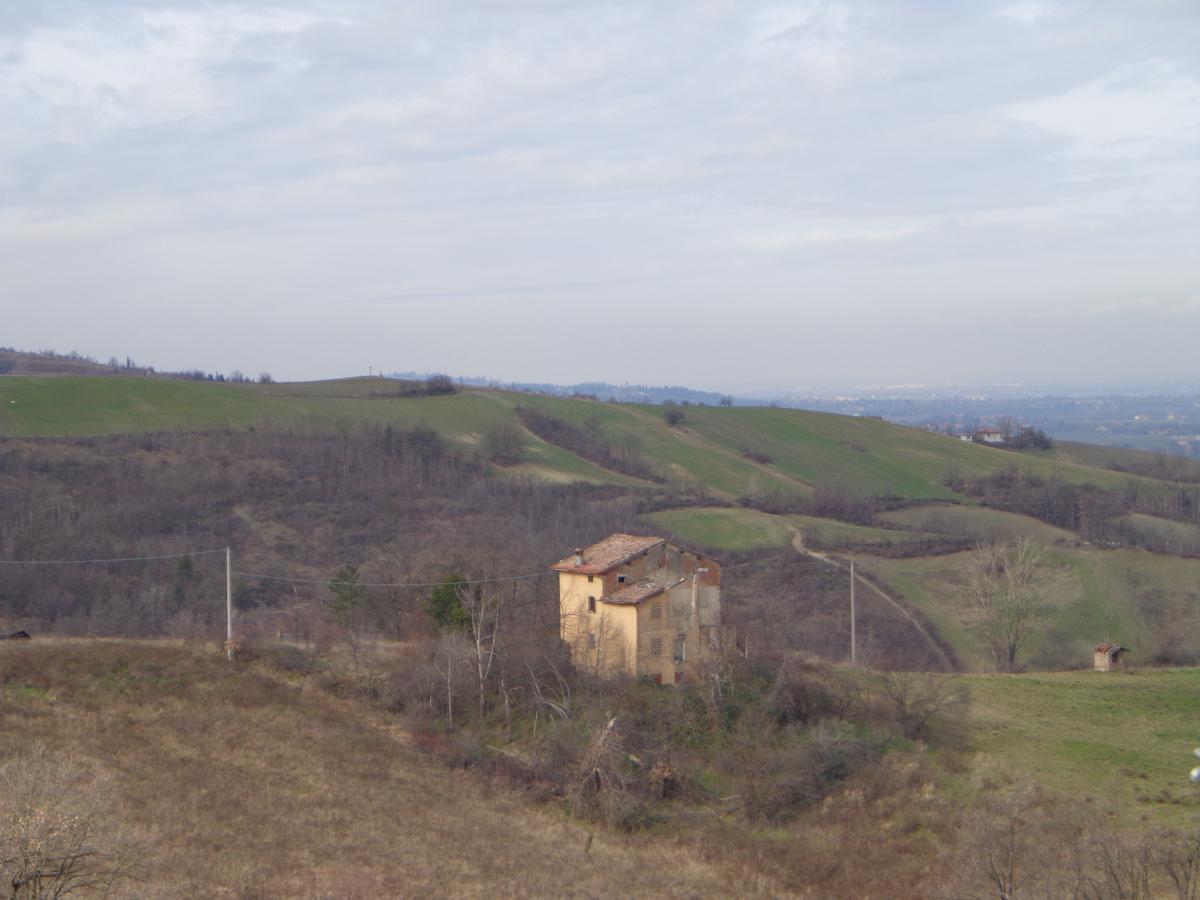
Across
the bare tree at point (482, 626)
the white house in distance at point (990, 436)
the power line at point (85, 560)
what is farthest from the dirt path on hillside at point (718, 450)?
the bare tree at point (482, 626)

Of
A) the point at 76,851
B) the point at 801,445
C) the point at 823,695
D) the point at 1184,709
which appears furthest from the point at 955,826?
the point at 801,445

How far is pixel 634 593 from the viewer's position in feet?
121

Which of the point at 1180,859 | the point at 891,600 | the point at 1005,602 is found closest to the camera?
the point at 1180,859

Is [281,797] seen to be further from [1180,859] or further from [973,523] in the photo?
[973,523]

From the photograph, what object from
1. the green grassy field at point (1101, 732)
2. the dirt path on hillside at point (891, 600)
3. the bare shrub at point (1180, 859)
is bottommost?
the dirt path on hillside at point (891, 600)

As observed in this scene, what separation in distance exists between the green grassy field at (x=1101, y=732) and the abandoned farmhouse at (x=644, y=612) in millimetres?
8923

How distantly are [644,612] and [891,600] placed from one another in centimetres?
2895

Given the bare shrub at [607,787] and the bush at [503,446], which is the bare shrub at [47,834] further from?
the bush at [503,446]

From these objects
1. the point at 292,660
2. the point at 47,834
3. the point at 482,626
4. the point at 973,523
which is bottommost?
the point at 973,523

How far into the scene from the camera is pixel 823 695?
3541 centimetres

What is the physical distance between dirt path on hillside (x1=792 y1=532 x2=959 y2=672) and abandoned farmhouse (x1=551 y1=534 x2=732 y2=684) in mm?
20141

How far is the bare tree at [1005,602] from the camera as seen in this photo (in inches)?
1941

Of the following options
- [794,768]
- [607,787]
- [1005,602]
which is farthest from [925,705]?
[1005,602]

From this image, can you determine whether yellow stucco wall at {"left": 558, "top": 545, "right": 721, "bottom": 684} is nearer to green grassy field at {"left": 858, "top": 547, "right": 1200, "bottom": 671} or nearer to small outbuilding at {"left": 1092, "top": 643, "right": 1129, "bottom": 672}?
small outbuilding at {"left": 1092, "top": 643, "right": 1129, "bottom": 672}
